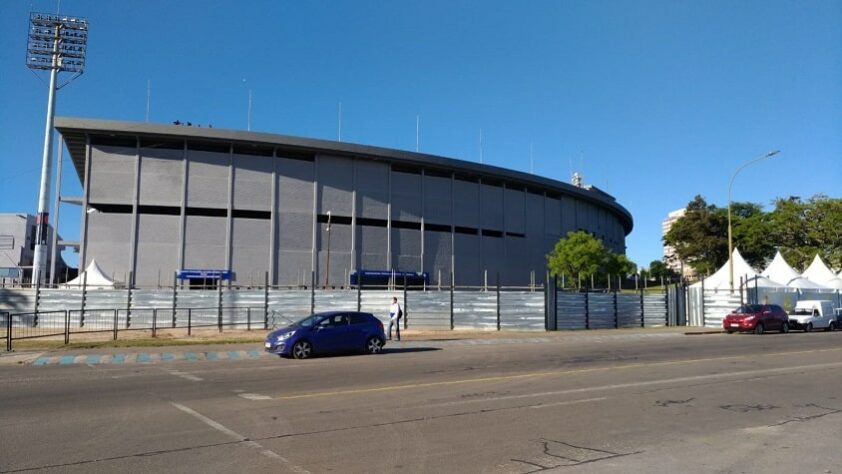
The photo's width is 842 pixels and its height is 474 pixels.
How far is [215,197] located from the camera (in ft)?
177

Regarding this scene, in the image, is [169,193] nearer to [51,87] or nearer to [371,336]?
[51,87]

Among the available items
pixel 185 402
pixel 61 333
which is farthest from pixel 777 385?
pixel 61 333

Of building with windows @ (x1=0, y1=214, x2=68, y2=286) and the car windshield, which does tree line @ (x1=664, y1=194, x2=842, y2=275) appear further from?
building with windows @ (x1=0, y1=214, x2=68, y2=286)

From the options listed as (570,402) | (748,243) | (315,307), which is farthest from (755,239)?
(570,402)

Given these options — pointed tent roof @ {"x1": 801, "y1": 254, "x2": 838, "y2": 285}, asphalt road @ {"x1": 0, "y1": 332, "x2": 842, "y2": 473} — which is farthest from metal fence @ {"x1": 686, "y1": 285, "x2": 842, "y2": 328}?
asphalt road @ {"x1": 0, "y1": 332, "x2": 842, "y2": 473}

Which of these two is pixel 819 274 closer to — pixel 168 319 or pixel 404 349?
pixel 404 349

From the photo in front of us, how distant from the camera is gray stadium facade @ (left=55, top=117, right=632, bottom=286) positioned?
5209 centimetres

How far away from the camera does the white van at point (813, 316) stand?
35844 mm

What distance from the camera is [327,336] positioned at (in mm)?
20094

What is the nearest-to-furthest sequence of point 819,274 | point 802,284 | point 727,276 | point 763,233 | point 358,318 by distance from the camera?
point 358,318
point 727,276
point 802,284
point 819,274
point 763,233

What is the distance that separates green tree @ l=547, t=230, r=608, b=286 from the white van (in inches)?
968

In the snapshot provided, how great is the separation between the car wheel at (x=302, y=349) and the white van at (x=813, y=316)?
2986 centimetres

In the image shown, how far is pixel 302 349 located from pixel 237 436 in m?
11.6

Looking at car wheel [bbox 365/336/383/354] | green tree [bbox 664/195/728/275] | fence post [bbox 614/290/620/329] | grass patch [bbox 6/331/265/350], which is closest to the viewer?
car wheel [bbox 365/336/383/354]
